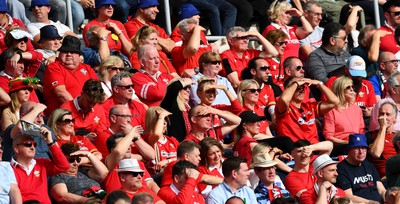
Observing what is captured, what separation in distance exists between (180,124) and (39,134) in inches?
116

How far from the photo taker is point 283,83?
18188 millimetres

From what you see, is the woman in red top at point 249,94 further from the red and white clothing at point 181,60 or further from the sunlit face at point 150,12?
the sunlit face at point 150,12

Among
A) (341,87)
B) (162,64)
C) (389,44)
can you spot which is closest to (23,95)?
(162,64)

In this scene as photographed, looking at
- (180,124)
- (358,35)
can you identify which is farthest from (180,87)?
(358,35)

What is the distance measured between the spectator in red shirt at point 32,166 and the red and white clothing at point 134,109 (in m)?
2.11

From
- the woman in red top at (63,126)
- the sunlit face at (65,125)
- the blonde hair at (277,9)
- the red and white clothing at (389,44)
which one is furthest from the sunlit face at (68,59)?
the red and white clothing at (389,44)

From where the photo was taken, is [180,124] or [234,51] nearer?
[180,124]

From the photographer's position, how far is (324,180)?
15102 millimetres

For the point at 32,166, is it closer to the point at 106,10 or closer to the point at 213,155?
the point at 213,155

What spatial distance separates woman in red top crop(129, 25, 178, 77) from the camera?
17.3 metres

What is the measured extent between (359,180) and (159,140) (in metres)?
2.38

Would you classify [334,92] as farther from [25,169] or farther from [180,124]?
[25,169]

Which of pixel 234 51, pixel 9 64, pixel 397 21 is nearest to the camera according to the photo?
pixel 9 64

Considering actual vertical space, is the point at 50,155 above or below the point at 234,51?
above
